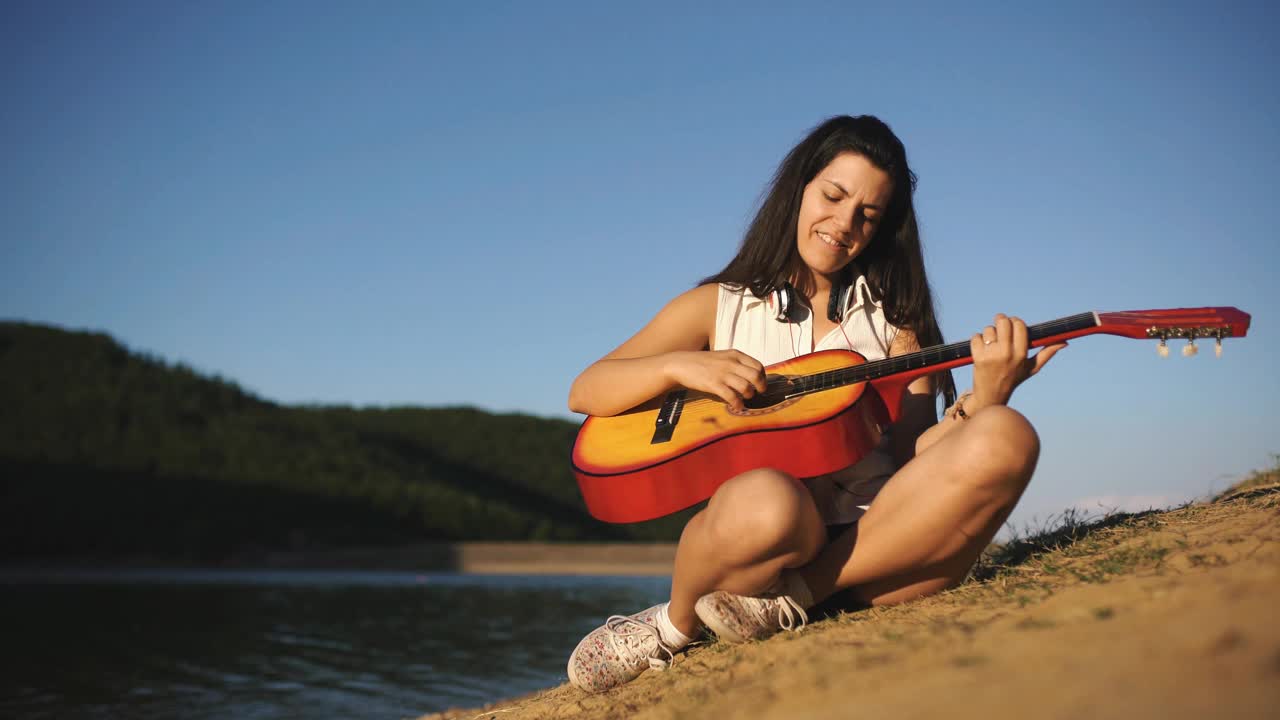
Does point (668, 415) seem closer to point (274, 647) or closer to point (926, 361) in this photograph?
point (926, 361)

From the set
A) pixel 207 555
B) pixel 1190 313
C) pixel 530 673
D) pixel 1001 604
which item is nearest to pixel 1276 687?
pixel 1001 604

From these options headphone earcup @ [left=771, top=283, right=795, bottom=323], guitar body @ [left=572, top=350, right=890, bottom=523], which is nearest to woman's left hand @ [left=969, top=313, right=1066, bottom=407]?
guitar body @ [left=572, top=350, right=890, bottom=523]

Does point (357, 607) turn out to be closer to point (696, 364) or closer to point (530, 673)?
point (530, 673)

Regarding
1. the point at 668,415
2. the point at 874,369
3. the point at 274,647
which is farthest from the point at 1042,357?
the point at 274,647

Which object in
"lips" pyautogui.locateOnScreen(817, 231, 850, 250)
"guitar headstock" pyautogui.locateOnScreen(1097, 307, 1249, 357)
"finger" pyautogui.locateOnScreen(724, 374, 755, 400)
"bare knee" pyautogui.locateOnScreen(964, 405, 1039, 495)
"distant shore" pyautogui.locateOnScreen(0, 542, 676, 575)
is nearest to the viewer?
"bare knee" pyautogui.locateOnScreen(964, 405, 1039, 495)

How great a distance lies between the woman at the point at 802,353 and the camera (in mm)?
2365

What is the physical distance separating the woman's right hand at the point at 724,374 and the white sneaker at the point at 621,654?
67cm

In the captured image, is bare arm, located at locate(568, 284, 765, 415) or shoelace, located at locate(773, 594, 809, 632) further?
→ bare arm, located at locate(568, 284, 765, 415)

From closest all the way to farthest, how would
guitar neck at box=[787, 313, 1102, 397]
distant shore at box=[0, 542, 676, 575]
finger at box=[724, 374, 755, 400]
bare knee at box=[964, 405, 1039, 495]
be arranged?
bare knee at box=[964, 405, 1039, 495] < guitar neck at box=[787, 313, 1102, 397] < finger at box=[724, 374, 755, 400] < distant shore at box=[0, 542, 676, 575]

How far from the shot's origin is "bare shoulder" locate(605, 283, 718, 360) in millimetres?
3164

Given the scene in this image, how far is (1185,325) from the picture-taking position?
242 centimetres

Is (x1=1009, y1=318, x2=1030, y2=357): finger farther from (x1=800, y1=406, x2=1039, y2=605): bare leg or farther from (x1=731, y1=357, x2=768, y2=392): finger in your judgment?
(x1=731, y1=357, x2=768, y2=392): finger

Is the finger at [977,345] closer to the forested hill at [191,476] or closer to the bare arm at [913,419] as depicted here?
the bare arm at [913,419]

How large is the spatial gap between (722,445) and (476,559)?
78.0 feet
